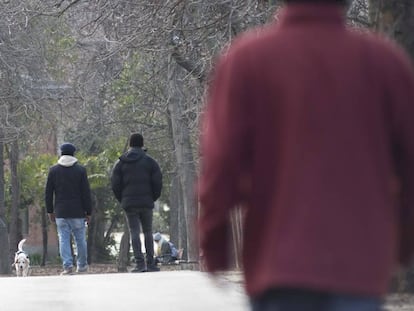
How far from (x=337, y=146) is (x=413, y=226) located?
430 millimetres

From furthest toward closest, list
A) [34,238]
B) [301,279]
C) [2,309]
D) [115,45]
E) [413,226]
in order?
1. [34,238]
2. [115,45]
3. [2,309]
4. [413,226]
5. [301,279]

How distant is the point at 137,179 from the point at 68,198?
108 cm

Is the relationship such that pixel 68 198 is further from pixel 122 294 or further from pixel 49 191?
pixel 122 294

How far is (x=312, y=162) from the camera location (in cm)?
385

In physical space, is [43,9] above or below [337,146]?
above

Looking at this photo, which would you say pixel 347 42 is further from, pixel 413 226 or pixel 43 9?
pixel 43 9

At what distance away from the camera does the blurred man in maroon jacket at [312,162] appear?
3.78 meters

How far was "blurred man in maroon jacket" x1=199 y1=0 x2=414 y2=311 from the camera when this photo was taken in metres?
3.78

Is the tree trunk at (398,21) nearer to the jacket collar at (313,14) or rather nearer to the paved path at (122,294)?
the paved path at (122,294)

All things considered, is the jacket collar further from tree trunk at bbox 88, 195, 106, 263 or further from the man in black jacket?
tree trunk at bbox 88, 195, 106, 263

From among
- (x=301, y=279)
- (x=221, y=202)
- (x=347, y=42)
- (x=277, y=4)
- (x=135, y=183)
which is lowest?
(x=301, y=279)

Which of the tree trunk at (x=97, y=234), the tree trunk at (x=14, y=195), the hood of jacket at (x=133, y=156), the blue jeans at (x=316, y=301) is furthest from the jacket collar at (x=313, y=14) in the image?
the tree trunk at (x=97, y=234)

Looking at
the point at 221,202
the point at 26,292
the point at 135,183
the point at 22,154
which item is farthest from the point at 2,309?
the point at 22,154

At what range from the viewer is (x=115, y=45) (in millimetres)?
21375
